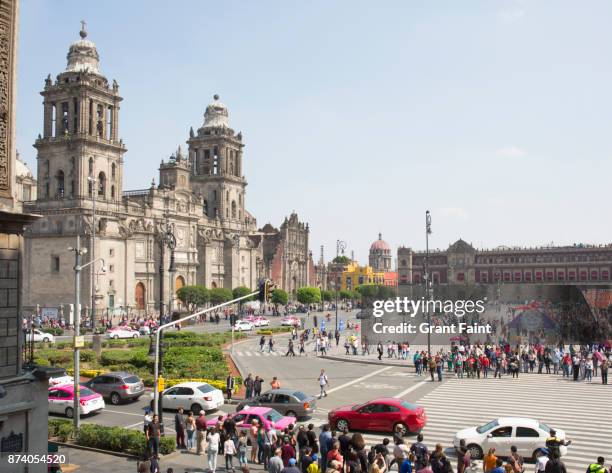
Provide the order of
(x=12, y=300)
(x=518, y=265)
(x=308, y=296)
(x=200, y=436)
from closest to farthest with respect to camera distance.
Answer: (x=12, y=300) → (x=200, y=436) → (x=308, y=296) → (x=518, y=265)

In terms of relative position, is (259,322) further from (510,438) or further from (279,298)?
(510,438)

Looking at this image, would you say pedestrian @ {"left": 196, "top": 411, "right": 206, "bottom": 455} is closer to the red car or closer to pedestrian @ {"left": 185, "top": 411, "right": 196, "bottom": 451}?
pedestrian @ {"left": 185, "top": 411, "right": 196, "bottom": 451}

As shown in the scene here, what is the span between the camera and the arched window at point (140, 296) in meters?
76.3

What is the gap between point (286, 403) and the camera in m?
22.4

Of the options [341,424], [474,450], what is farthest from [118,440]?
[474,450]

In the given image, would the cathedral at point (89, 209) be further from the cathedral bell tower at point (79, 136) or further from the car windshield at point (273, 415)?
the car windshield at point (273, 415)

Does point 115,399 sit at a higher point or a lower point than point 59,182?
lower

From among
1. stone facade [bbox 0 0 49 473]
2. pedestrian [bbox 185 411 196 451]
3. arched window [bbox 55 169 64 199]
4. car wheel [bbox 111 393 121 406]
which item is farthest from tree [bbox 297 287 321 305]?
stone facade [bbox 0 0 49 473]

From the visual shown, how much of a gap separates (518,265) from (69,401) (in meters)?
122

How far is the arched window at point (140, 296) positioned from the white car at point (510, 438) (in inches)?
2497

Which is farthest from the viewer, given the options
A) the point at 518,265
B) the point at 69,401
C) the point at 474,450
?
the point at 518,265

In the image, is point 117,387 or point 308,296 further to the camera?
point 308,296

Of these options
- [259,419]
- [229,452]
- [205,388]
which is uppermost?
[205,388]

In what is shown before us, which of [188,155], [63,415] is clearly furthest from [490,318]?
[188,155]
